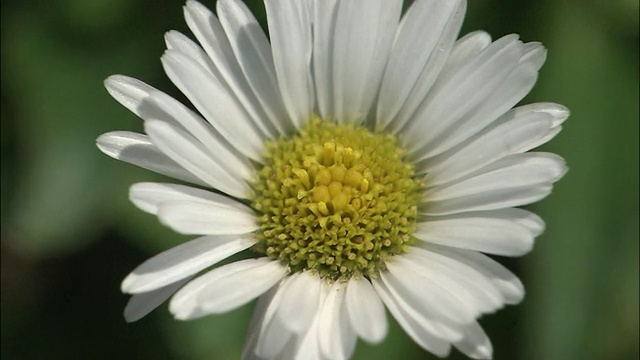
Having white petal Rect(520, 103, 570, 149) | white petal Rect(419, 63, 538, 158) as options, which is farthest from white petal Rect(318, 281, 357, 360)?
white petal Rect(520, 103, 570, 149)

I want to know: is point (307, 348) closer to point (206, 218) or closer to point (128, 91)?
point (206, 218)

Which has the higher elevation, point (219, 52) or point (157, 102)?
point (219, 52)

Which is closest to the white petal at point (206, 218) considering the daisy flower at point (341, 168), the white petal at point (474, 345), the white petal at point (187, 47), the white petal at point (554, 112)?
the daisy flower at point (341, 168)

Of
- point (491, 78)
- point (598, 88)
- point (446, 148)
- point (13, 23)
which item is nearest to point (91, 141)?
point (13, 23)

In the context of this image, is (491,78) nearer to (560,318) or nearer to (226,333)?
(560,318)

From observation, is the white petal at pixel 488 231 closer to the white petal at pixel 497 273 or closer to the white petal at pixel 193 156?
the white petal at pixel 497 273

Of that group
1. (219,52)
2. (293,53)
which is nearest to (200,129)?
(219,52)

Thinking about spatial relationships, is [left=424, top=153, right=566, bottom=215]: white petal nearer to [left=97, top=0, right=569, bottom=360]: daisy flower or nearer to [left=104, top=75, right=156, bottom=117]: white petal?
[left=97, top=0, right=569, bottom=360]: daisy flower
